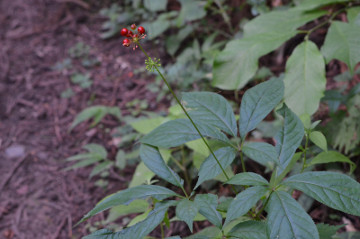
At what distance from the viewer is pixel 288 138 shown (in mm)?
1130

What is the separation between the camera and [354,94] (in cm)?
176

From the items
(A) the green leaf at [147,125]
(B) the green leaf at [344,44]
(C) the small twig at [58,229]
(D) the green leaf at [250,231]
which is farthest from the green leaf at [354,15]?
(C) the small twig at [58,229]

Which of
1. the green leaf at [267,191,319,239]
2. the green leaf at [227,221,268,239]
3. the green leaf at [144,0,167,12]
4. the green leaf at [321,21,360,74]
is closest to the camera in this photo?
the green leaf at [267,191,319,239]

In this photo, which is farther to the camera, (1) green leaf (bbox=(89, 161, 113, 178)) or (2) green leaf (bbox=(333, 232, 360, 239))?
(1) green leaf (bbox=(89, 161, 113, 178))

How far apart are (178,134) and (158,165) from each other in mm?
143

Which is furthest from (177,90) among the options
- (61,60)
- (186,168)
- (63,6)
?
(63,6)

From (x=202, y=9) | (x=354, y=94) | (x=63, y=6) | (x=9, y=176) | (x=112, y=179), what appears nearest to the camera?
(x=354, y=94)

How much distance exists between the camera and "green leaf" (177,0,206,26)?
3041mm

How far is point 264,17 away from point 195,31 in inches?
56.3

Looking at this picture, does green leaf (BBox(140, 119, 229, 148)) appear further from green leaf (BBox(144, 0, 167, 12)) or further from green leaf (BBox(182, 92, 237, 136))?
green leaf (BBox(144, 0, 167, 12))

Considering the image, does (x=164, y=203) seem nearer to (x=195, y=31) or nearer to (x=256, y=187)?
(x=256, y=187)

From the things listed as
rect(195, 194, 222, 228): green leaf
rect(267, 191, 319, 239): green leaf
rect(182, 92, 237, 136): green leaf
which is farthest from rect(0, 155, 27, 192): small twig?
rect(267, 191, 319, 239): green leaf

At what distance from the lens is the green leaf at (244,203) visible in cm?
95

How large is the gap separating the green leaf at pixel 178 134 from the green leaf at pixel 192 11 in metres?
2.05
